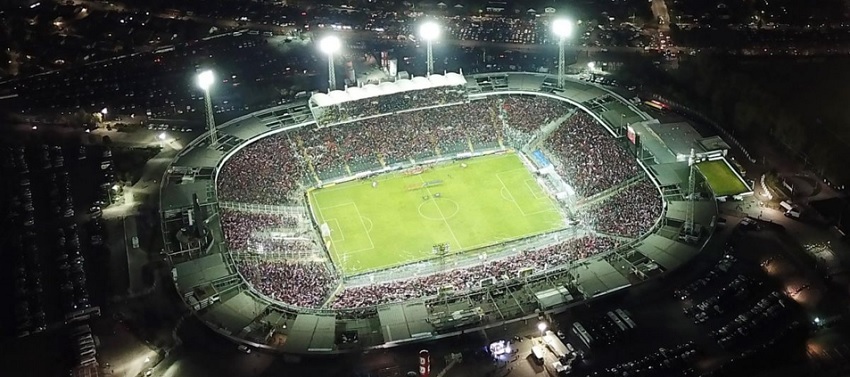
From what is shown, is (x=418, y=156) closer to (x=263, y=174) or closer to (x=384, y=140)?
(x=384, y=140)

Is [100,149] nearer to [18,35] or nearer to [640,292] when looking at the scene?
[18,35]

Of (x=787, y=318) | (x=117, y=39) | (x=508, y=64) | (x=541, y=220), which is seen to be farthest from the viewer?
(x=117, y=39)

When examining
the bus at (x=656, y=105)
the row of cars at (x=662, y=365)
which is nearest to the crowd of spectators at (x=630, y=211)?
the bus at (x=656, y=105)

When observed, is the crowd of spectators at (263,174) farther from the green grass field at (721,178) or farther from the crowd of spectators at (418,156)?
the green grass field at (721,178)

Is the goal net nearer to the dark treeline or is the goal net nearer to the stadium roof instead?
the stadium roof

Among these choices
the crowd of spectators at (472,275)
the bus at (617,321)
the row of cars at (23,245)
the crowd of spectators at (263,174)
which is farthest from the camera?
the crowd of spectators at (263,174)

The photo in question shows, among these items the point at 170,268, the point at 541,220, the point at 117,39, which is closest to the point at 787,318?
the point at 541,220

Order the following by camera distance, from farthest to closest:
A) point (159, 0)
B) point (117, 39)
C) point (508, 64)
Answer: point (159, 0)
point (117, 39)
point (508, 64)
